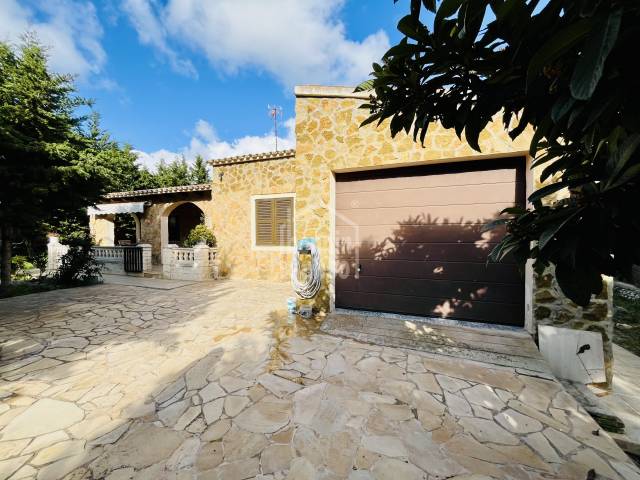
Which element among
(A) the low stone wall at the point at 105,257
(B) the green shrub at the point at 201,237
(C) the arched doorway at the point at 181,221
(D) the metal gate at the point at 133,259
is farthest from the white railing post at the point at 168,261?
(C) the arched doorway at the point at 181,221

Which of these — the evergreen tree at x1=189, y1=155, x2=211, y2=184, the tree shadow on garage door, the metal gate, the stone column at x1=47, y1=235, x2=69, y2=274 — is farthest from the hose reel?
the evergreen tree at x1=189, y1=155, x2=211, y2=184

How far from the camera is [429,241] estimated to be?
406cm

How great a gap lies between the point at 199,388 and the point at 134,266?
9.10m

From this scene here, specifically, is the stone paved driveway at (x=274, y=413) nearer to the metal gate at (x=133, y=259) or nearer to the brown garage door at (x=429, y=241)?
the brown garage door at (x=429, y=241)

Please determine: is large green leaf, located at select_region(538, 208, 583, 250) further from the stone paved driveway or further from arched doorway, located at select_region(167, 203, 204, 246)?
arched doorway, located at select_region(167, 203, 204, 246)

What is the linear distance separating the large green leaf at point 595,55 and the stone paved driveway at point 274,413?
2274 millimetres

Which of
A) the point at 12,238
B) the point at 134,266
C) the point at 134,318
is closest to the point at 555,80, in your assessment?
the point at 134,318

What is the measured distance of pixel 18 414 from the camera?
224 cm

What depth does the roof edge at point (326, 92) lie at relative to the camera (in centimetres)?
410

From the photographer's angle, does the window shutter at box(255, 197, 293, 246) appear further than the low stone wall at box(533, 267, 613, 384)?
Yes

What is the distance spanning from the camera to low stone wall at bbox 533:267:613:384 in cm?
309

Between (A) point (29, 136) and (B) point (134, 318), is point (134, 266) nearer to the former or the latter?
(A) point (29, 136)

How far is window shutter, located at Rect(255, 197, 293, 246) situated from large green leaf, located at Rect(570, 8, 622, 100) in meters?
7.78

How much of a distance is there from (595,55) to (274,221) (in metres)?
8.13
